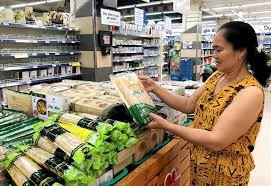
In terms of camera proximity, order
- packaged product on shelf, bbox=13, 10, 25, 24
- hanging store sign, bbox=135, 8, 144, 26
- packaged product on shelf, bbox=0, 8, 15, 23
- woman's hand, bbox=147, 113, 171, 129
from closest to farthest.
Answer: woman's hand, bbox=147, 113, 171, 129 → packaged product on shelf, bbox=0, 8, 15, 23 → packaged product on shelf, bbox=13, 10, 25, 24 → hanging store sign, bbox=135, 8, 144, 26

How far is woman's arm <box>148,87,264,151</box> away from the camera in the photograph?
133 centimetres

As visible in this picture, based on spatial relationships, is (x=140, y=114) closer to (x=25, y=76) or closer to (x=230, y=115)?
(x=230, y=115)

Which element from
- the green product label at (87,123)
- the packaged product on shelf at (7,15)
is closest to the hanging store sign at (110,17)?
the packaged product on shelf at (7,15)

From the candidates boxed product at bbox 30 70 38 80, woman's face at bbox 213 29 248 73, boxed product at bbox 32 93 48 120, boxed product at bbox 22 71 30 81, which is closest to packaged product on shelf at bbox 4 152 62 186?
boxed product at bbox 32 93 48 120

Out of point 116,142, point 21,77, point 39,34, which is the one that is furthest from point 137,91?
point 39,34

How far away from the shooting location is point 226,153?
1.46 metres

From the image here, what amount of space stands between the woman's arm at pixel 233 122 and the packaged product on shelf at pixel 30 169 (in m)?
0.69

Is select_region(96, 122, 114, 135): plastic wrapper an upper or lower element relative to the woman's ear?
lower

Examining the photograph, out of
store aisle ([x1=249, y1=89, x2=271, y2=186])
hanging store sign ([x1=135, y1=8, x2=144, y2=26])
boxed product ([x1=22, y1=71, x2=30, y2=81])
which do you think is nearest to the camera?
store aisle ([x1=249, y1=89, x2=271, y2=186])

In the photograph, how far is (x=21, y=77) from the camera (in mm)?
5488

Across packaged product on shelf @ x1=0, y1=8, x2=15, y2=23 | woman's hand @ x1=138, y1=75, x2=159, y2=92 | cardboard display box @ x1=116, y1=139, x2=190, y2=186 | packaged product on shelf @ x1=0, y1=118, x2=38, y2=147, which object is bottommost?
cardboard display box @ x1=116, y1=139, x2=190, y2=186

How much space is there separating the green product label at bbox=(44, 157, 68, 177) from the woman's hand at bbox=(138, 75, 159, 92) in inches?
31.6

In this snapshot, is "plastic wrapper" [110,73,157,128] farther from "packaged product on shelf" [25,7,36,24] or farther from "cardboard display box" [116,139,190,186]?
"packaged product on shelf" [25,7,36,24]

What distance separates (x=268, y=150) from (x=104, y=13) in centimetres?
446
